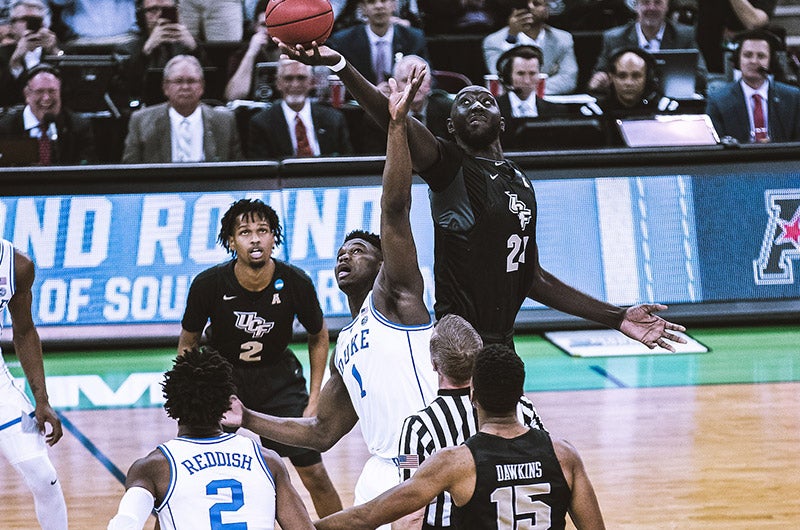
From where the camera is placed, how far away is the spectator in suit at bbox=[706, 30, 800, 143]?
1184cm

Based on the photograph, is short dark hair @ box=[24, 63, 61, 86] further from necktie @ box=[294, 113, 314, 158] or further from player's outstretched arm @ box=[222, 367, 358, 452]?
player's outstretched arm @ box=[222, 367, 358, 452]

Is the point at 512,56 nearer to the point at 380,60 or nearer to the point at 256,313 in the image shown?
the point at 380,60

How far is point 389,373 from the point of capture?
212 inches

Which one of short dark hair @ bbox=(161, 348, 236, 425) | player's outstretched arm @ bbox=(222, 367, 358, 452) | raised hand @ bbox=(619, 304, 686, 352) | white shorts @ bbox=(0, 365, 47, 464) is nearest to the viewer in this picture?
short dark hair @ bbox=(161, 348, 236, 425)

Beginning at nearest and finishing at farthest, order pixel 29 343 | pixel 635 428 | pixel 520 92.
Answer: pixel 29 343
pixel 635 428
pixel 520 92

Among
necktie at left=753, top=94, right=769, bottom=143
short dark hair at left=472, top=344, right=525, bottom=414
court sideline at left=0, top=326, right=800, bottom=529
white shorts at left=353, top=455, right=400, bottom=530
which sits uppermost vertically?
short dark hair at left=472, top=344, right=525, bottom=414

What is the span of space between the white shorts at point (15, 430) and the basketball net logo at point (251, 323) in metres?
1.33

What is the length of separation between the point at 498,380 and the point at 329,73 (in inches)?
319

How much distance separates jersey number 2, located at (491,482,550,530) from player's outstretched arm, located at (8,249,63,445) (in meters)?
2.68

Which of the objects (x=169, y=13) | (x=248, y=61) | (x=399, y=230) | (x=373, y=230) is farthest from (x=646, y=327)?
(x=169, y=13)

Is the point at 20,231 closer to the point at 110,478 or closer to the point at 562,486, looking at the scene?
the point at 110,478

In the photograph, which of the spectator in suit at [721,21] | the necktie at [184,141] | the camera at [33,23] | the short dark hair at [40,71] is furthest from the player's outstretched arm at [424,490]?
the spectator in suit at [721,21]

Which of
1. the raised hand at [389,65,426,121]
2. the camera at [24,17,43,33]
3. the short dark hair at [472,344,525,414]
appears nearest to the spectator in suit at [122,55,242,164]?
the camera at [24,17,43,33]

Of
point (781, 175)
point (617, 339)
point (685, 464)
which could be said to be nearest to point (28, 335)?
point (685, 464)
